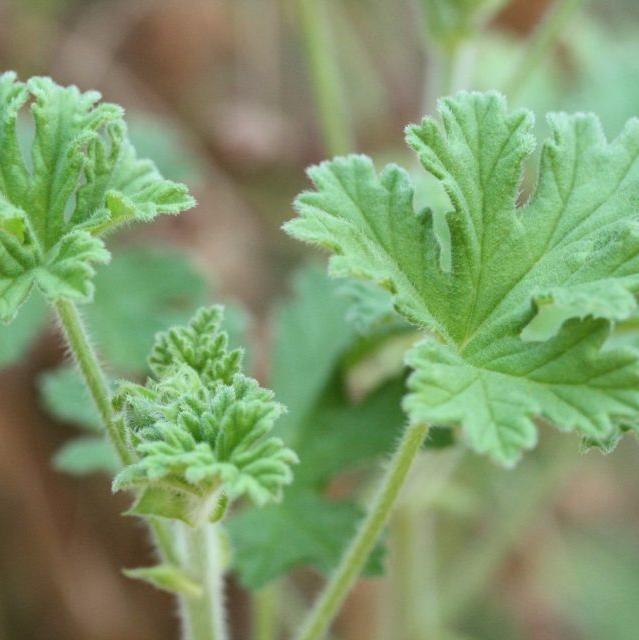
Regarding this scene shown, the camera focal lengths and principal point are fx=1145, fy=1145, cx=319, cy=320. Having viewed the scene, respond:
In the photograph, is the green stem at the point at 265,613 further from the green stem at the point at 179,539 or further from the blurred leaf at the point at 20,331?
the blurred leaf at the point at 20,331

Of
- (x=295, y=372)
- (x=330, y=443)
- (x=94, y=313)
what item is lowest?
(x=330, y=443)

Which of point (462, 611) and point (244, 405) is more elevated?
point (244, 405)

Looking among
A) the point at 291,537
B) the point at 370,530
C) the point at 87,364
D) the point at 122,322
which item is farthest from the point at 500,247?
the point at 122,322

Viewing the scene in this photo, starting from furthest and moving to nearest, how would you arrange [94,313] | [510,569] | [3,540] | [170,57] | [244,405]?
[170,57] < [510,569] < [3,540] < [94,313] < [244,405]

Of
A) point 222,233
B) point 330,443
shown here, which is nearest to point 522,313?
point 330,443

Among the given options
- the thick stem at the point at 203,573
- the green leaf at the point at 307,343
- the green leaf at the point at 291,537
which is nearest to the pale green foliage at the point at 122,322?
the green leaf at the point at 307,343

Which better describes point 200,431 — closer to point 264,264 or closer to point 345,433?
point 345,433

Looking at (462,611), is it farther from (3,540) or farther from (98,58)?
(98,58)
